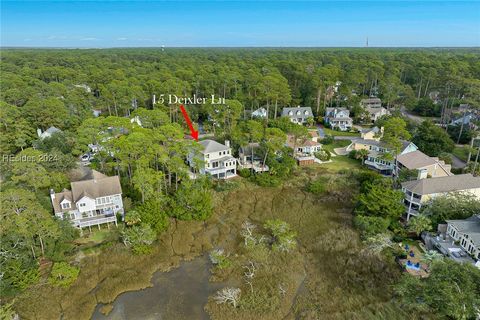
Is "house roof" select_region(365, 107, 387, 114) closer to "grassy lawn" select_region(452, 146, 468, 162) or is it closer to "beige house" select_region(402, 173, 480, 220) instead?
"grassy lawn" select_region(452, 146, 468, 162)

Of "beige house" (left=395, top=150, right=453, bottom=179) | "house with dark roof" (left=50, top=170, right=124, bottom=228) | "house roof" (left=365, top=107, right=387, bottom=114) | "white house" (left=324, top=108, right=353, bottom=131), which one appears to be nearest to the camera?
"house with dark roof" (left=50, top=170, right=124, bottom=228)

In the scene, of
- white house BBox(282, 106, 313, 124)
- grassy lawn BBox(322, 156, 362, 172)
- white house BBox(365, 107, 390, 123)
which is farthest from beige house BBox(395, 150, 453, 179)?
white house BBox(365, 107, 390, 123)

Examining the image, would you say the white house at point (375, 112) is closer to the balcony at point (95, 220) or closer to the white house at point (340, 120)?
the white house at point (340, 120)

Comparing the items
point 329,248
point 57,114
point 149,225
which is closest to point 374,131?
point 329,248

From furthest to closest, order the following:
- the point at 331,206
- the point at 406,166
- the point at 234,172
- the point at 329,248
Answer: the point at 234,172 → the point at 406,166 → the point at 331,206 → the point at 329,248

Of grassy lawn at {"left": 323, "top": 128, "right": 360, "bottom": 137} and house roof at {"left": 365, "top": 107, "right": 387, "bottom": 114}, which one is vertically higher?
house roof at {"left": 365, "top": 107, "right": 387, "bottom": 114}

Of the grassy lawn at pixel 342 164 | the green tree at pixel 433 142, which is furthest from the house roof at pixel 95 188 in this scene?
the green tree at pixel 433 142

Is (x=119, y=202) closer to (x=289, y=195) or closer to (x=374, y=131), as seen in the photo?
(x=289, y=195)
